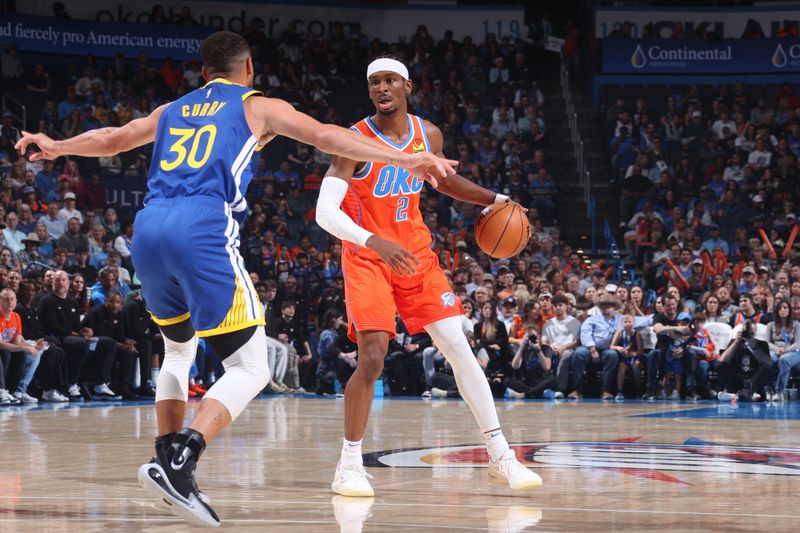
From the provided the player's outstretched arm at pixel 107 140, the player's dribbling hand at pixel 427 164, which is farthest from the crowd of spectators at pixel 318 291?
the player's dribbling hand at pixel 427 164

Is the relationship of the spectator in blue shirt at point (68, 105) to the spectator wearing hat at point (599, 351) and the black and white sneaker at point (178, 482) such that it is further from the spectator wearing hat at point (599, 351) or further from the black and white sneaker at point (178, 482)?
the black and white sneaker at point (178, 482)

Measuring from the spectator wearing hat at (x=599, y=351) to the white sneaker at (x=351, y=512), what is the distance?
9232 mm

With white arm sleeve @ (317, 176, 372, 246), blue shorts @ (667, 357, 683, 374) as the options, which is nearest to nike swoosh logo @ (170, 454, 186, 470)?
white arm sleeve @ (317, 176, 372, 246)

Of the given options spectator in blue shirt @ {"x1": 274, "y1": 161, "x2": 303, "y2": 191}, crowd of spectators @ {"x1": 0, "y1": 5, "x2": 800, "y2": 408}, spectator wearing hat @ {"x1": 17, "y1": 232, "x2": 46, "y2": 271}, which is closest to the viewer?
crowd of spectators @ {"x1": 0, "y1": 5, "x2": 800, "y2": 408}

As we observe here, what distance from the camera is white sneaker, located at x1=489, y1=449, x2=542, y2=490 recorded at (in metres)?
5.02

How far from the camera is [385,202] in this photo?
17.9 feet

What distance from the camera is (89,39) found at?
21.7 meters

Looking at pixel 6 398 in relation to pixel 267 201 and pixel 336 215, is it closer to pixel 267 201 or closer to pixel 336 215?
pixel 267 201

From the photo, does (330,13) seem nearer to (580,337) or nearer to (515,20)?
(515,20)

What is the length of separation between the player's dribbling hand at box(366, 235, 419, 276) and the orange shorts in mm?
717

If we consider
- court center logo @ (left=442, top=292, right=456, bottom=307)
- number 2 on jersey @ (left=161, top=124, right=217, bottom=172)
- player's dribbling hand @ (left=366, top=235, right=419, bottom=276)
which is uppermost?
number 2 on jersey @ (left=161, top=124, right=217, bottom=172)

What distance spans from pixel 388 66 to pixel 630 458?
2634mm

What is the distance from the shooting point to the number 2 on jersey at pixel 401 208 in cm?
548

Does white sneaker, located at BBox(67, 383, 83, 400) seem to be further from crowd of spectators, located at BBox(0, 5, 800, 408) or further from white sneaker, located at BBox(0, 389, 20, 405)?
white sneaker, located at BBox(0, 389, 20, 405)
